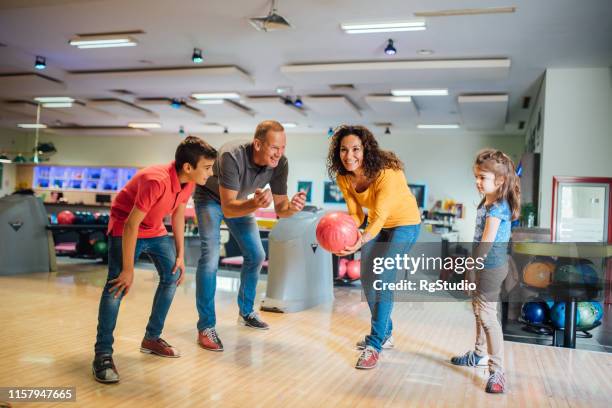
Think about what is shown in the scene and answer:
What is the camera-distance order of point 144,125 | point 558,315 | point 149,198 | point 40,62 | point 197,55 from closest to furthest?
point 149,198, point 558,315, point 197,55, point 40,62, point 144,125

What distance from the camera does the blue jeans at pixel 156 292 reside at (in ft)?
7.73

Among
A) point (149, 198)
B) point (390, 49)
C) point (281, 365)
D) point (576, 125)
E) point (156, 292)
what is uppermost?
point (390, 49)

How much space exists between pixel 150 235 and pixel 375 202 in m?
1.11

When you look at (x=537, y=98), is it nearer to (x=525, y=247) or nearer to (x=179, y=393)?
(x=525, y=247)

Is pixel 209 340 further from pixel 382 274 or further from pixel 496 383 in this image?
pixel 496 383

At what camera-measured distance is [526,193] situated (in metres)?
7.36

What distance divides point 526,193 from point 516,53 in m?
2.03

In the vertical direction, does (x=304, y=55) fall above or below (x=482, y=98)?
above

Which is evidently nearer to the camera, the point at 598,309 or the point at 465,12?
the point at 598,309

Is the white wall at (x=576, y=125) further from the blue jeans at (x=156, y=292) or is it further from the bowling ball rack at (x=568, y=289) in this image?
the blue jeans at (x=156, y=292)

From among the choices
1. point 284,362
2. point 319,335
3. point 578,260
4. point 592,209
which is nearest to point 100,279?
point 319,335

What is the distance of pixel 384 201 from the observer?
8.52 feet

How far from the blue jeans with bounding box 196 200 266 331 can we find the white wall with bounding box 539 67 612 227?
5013mm

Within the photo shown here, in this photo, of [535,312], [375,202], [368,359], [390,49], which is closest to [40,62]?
[390,49]
